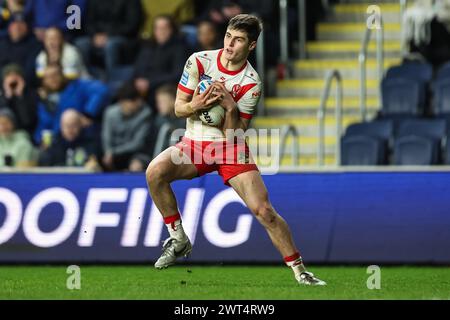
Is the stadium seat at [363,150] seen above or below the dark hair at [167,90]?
below

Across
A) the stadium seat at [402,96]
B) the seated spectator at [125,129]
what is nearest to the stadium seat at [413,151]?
the stadium seat at [402,96]

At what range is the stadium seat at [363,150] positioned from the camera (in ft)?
56.9

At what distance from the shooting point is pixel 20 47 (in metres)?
20.7

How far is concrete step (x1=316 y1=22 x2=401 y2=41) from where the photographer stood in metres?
20.5

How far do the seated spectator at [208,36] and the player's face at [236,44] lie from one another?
690 centimetres

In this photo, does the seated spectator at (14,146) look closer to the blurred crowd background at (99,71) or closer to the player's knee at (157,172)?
the blurred crowd background at (99,71)

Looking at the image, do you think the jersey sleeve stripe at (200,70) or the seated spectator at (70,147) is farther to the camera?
the seated spectator at (70,147)

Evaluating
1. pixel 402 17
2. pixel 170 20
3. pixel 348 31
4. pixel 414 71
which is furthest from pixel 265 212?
pixel 348 31

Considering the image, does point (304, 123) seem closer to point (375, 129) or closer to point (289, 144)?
point (289, 144)

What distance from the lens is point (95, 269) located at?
15195 mm

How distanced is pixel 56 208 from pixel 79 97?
405cm

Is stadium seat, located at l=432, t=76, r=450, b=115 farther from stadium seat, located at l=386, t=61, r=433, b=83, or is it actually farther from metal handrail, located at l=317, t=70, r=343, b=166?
metal handrail, located at l=317, t=70, r=343, b=166

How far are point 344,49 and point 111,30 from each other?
3267mm
